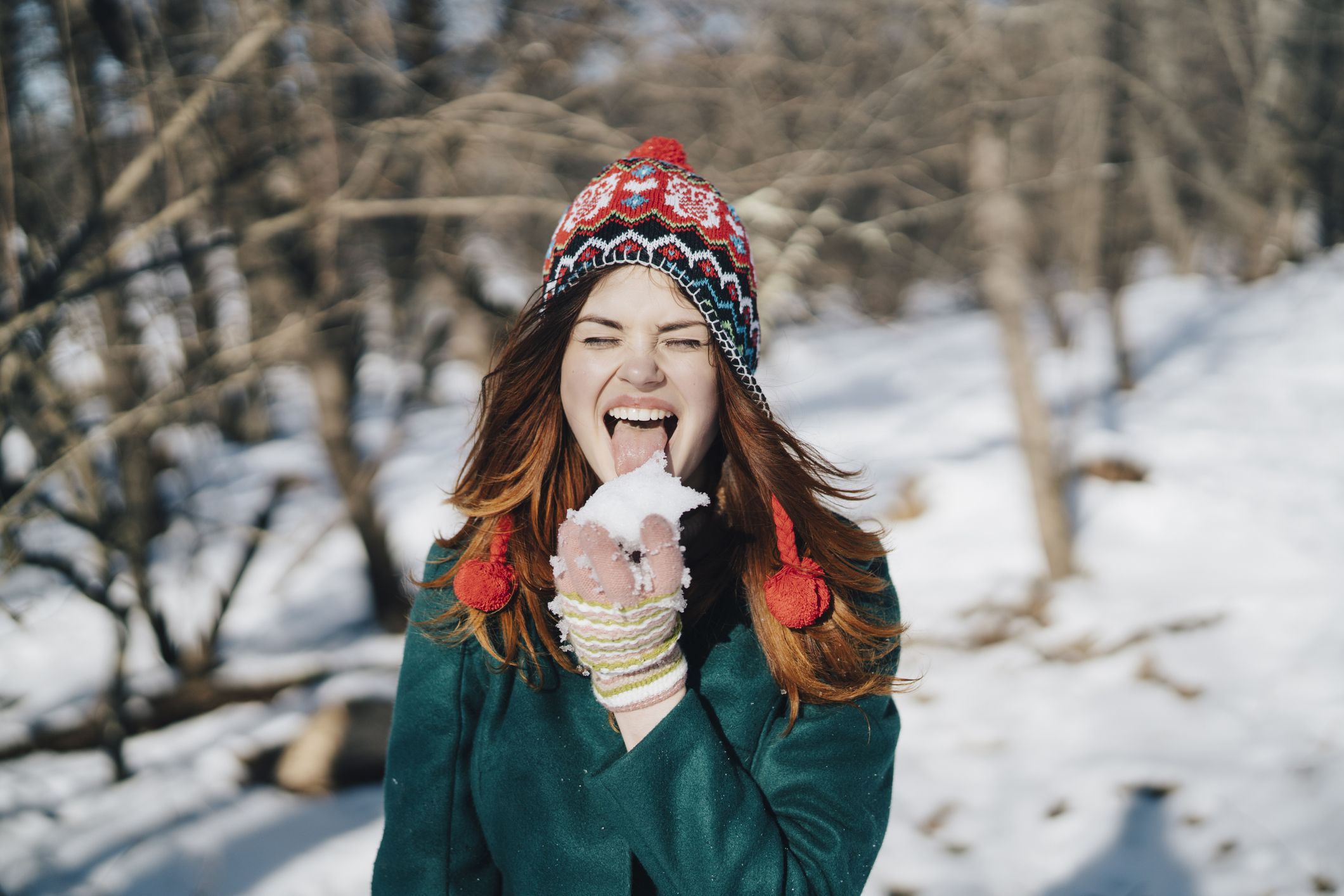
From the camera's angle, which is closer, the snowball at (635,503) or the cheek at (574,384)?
the snowball at (635,503)

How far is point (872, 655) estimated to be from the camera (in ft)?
4.52

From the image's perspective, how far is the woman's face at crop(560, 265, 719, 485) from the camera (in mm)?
1332

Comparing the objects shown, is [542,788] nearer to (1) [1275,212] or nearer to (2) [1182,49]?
(2) [1182,49]

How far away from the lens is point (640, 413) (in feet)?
4.39

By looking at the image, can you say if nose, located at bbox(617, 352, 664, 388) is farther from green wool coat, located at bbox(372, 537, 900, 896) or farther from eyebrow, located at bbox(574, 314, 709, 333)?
green wool coat, located at bbox(372, 537, 900, 896)

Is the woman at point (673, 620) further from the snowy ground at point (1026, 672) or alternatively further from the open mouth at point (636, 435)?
the snowy ground at point (1026, 672)

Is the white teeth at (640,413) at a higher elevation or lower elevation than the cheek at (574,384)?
lower

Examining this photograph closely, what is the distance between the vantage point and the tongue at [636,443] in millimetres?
1336

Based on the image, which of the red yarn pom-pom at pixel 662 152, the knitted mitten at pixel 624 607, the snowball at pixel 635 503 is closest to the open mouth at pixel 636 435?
the snowball at pixel 635 503

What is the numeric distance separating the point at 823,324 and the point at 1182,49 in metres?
8.89

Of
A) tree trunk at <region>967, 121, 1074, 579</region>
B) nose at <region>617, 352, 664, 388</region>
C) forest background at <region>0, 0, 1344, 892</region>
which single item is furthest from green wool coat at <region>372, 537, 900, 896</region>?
tree trunk at <region>967, 121, 1074, 579</region>

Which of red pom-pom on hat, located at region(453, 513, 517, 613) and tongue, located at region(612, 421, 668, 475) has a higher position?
tongue, located at region(612, 421, 668, 475)

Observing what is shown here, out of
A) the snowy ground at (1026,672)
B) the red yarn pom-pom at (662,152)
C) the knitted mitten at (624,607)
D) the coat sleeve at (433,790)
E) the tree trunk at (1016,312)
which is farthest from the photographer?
the tree trunk at (1016,312)

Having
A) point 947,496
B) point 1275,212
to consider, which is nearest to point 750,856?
point 947,496
